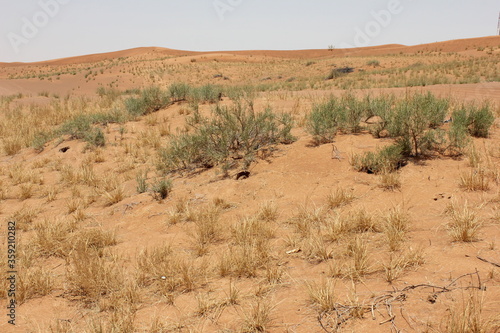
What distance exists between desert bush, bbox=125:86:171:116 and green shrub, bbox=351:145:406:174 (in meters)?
8.59

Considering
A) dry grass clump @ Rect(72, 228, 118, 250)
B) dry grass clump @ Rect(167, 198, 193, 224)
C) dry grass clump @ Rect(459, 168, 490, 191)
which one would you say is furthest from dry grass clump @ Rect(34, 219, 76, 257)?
dry grass clump @ Rect(459, 168, 490, 191)

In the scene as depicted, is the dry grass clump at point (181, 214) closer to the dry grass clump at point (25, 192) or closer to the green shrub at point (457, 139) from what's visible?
the dry grass clump at point (25, 192)

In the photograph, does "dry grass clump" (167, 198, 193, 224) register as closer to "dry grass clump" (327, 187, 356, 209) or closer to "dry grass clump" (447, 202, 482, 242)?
"dry grass clump" (327, 187, 356, 209)

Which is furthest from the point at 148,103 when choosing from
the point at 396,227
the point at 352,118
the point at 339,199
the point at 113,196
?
the point at 396,227

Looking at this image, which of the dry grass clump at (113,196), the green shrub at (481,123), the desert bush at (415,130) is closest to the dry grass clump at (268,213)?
the desert bush at (415,130)

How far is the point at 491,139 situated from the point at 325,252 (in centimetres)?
477

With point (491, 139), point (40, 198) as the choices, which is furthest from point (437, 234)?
point (40, 198)

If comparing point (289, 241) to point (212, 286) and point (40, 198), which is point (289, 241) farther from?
point (40, 198)

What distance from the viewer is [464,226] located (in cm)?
335

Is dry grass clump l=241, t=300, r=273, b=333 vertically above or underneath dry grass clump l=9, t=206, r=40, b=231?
above

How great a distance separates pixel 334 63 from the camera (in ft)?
119

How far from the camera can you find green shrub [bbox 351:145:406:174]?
523cm

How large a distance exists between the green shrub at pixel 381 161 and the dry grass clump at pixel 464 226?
5.24ft

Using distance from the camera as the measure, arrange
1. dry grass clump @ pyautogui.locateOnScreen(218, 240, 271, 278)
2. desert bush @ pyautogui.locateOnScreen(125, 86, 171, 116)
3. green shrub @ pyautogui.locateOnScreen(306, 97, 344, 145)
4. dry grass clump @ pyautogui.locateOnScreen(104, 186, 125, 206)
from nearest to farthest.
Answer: dry grass clump @ pyautogui.locateOnScreen(218, 240, 271, 278) < dry grass clump @ pyautogui.locateOnScreen(104, 186, 125, 206) < green shrub @ pyautogui.locateOnScreen(306, 97, 344, 145) < desert bush @ pyautogui.locateOnScreen(125, 86, 171, 116)
